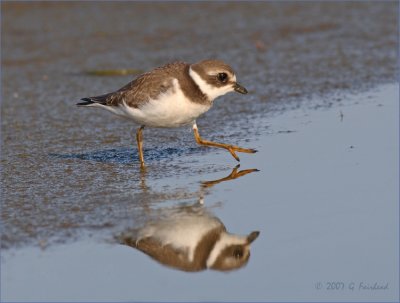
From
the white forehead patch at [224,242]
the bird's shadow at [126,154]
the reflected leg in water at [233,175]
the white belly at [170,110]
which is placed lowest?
the bird's shadow at [126,154]

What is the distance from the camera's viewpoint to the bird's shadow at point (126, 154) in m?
7.94

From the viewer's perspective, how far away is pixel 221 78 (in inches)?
286

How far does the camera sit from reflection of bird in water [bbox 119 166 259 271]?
17.2 ft

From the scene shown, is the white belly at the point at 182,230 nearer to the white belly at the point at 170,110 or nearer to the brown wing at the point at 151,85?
the white belly at the point at 170,110

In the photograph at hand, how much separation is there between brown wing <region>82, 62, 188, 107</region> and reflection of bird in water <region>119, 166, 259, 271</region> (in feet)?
4.85

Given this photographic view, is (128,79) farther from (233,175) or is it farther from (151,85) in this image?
(233,175)

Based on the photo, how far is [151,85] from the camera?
23.9 feet

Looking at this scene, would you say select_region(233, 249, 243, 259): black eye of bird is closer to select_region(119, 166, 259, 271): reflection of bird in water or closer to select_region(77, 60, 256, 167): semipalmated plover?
select_region(119, 166, 259, 271): reflection of bird in water

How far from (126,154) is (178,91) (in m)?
1.36

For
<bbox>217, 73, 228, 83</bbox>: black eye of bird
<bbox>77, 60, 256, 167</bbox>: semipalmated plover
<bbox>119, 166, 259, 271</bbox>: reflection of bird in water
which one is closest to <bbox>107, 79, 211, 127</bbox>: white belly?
<bbox>77, 60, 256, 167</bbox>: semipalmated plover

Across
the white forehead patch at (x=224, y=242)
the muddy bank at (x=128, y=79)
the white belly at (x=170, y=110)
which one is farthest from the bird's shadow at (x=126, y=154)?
the white forehead patch at (x=224, y=242)

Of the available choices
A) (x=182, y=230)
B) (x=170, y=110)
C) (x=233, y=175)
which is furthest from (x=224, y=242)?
(x=170, y=110)

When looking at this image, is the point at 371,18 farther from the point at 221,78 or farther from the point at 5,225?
the point at 5,225

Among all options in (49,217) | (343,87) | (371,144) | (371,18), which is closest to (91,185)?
(49,217)
